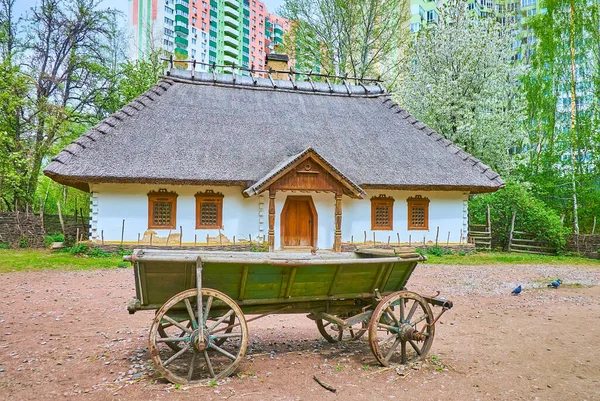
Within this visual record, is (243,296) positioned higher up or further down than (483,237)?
higher up

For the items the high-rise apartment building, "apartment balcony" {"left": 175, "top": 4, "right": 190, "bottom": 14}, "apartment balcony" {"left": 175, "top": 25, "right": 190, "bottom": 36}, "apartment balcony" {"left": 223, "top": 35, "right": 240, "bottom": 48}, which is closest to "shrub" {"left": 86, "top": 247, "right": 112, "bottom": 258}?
the high-rise apartment building

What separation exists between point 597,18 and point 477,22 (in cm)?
635

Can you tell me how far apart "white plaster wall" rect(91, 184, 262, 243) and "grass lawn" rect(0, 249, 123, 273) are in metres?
1.21

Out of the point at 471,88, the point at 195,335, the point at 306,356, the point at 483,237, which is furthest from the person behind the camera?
the point at 471,88

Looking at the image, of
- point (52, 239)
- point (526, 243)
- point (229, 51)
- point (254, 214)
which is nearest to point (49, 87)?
point (52, 239)

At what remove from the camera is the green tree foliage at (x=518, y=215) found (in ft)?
59.2

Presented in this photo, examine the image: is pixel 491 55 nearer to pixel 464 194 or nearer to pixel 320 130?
pixel 464 194

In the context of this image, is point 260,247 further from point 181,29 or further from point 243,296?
point 181,29

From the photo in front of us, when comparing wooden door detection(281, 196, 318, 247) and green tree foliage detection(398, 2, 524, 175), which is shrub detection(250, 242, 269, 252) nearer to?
wooden door detection(281, 196, 318, 247)

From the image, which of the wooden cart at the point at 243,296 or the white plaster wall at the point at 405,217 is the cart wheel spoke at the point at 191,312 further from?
the white plaster wall at the point at 405,217

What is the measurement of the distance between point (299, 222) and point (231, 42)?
64118 mm

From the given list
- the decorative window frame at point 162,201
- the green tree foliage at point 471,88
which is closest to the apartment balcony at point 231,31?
the green tree foliage at point 471,88

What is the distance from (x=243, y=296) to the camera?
4.52 meters

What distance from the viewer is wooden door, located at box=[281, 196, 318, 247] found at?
15.9 m
